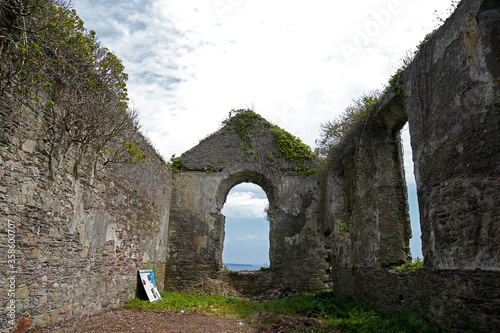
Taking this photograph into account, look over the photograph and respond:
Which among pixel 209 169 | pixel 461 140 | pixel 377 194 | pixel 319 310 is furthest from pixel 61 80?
pixel 209 169

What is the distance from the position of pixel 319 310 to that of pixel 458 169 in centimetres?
451

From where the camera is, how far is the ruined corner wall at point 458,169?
4188mm

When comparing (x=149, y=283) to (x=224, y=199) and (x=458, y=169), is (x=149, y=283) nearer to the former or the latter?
(x=224, y=199)

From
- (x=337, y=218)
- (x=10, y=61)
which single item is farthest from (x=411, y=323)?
(x=10, y=61)

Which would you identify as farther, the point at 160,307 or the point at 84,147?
the point at 160,307

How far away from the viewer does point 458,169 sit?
4.78 m

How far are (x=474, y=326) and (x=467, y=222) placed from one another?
125 cm

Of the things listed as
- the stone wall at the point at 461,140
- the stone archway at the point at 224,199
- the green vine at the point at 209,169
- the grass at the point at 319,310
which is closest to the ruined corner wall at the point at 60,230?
the grass at the point at 319,310

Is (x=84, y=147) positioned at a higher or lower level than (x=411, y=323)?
higher

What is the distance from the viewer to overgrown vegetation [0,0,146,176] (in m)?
4.37

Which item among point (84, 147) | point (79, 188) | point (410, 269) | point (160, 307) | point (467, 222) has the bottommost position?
point (160, 307)

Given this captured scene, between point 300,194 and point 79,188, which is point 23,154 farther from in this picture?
point 300,194

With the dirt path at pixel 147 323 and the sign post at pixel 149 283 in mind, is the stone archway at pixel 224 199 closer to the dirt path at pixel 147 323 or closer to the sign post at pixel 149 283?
the sign post at pixel 149 283

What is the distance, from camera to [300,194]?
12.6 metres
